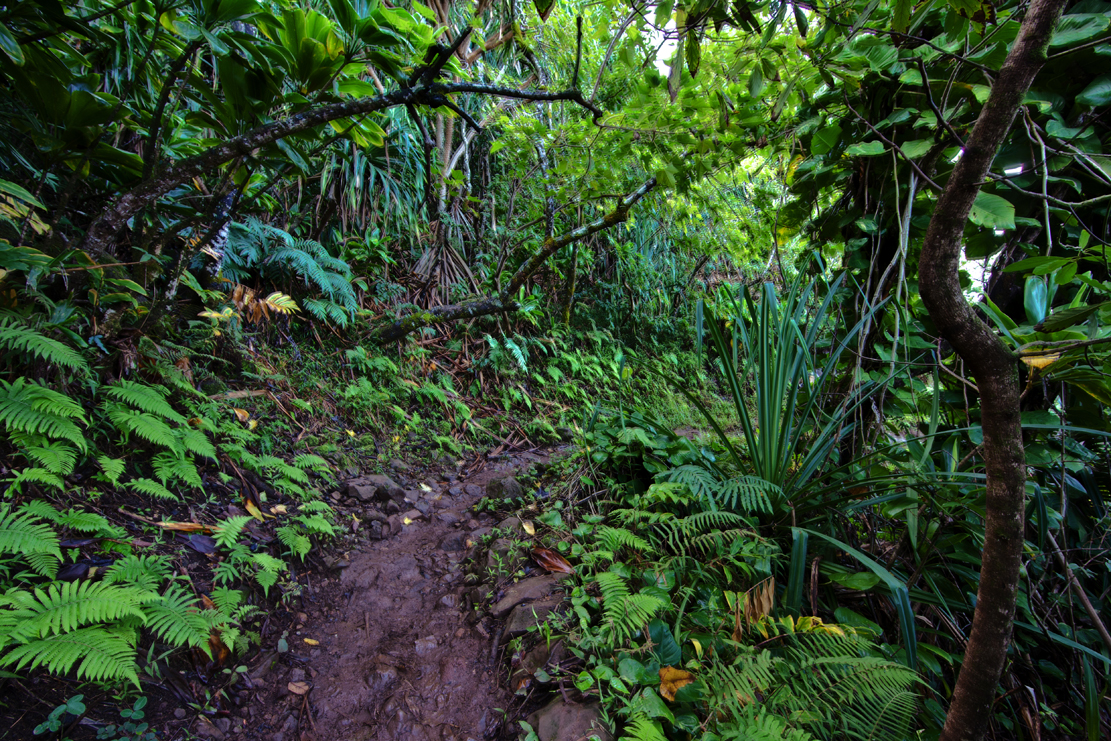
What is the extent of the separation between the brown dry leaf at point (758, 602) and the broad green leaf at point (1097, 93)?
6.08ft

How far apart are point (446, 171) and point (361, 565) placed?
464cm

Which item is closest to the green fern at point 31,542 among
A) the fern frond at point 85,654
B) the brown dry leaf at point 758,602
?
the fern frond at point 85,654

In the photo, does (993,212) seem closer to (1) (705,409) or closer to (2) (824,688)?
(1) (705,409)

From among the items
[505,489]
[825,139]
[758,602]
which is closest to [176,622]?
[505,489]

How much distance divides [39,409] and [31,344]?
0.24 m

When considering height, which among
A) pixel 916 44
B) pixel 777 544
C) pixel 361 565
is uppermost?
pixel 916 44

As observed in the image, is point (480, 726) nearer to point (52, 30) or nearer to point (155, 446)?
point (155, 446)

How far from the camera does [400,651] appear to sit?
1.93 meters

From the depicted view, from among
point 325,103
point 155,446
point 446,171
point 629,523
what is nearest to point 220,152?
point 325,103

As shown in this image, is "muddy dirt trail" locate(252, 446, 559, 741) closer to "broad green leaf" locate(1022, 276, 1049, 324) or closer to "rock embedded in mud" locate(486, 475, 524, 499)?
"rock embedded in mud" locate(486, 475, 524, 499)

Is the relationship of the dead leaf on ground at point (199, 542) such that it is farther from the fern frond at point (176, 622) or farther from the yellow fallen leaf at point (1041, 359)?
the yellow fallen leaf at point (1041, 359)

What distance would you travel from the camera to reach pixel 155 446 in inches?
83.0

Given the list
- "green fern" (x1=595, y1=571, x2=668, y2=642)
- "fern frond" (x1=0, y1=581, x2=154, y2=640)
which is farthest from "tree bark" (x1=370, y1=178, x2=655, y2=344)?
"green fern" (x1=595, y1=571, x2=668, y2=642)

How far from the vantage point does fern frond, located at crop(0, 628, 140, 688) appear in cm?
114
